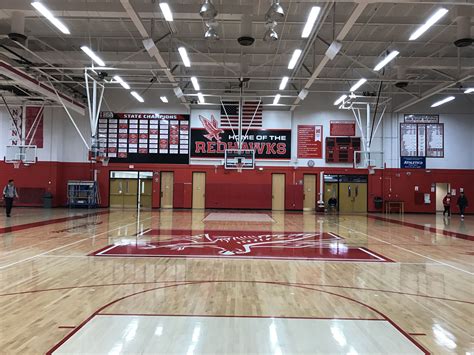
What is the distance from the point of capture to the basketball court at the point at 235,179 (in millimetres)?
4129

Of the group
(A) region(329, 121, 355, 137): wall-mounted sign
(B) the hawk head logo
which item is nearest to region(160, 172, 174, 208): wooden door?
(B) the hawk head logo

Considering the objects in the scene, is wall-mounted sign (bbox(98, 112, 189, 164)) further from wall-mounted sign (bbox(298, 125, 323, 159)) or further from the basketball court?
wall-mounted sign (bbox(298, 125, 323, 159))

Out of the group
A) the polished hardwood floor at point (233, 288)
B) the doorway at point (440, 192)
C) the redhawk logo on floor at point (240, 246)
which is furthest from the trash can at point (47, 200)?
the doorway at point (440, 192)

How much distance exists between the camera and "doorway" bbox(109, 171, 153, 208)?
81.4 ft

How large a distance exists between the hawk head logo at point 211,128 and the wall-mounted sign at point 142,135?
3.59 ft

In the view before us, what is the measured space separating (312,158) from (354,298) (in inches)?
793

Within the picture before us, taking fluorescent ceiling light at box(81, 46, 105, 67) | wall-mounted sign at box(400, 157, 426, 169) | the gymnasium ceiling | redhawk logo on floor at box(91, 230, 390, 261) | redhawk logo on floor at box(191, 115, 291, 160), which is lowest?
redhawk logo on floor at box(91, 230, 390, 261)

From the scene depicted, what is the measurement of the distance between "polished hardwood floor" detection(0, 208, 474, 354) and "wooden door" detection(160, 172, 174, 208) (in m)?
14.7

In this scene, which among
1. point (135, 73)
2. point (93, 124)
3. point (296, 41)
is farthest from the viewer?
point (135, 73)

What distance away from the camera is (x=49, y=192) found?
23688 mm

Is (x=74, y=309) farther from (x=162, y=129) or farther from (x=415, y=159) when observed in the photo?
(x=415, y=159)

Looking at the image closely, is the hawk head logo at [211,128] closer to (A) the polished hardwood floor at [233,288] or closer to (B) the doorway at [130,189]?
(B) the doorway at [130,189]

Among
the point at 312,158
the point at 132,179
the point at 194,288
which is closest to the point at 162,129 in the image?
the point at 132,179

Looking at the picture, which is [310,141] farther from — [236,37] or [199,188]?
[236,37]
